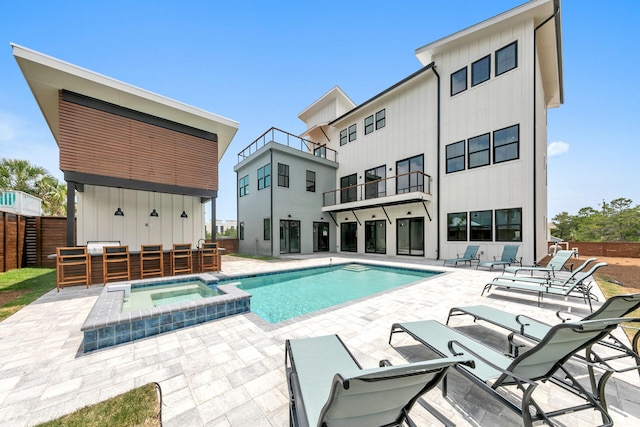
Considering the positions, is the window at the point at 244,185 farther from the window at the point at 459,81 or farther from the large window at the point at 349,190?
the window at the point at 459,81

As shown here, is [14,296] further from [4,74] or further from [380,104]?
[380,104]

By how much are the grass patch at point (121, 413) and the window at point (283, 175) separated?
12.5 metres

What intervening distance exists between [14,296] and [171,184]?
4.25m

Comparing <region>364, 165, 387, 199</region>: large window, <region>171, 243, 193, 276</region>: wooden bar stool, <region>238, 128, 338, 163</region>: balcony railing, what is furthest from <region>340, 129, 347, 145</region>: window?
<region>171, 243, 193, 276</region>: wooden bar stool

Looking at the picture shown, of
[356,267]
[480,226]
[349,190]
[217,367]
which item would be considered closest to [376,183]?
[349,190]

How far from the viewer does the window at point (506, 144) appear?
9664 mm

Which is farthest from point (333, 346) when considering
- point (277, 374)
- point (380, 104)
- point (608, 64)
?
point (608, 64)

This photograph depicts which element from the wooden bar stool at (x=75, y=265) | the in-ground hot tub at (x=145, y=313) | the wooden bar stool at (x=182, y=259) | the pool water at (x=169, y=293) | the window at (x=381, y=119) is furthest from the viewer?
the window at (x=381, y=119)

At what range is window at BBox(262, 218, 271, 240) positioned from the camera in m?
14.3

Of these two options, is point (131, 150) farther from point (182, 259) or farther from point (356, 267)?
point (356, 267)

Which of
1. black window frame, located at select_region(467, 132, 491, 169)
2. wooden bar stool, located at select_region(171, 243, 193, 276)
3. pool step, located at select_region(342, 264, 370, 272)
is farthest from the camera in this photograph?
black window frame, located at select_region(467, 132, 491, 169)

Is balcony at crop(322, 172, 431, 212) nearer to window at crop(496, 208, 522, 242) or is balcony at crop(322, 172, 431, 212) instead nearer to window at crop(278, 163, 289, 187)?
window at crop(278, 163, 289, 187)

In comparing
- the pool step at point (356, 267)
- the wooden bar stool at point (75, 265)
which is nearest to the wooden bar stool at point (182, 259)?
the wooden bar stool at point (75, 265)

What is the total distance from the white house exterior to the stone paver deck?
6.59 m
